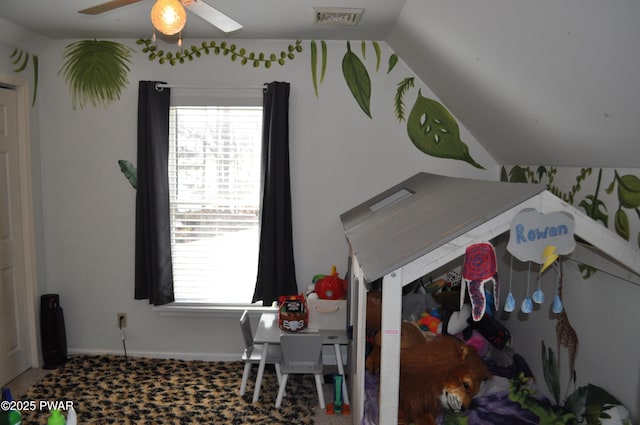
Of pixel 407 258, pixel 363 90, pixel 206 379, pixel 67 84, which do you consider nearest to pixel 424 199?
pixel 407 258

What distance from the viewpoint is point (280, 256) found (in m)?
3.73

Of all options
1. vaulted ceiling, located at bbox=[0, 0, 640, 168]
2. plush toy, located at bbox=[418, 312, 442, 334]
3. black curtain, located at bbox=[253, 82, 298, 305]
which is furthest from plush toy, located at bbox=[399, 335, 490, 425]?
black curtain, located at bbox=[253, 82, 298, 305]

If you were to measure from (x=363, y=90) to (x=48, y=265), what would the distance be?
2583 mm

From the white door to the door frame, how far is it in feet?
0.06

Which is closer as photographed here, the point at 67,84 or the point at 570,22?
the point at 570,22

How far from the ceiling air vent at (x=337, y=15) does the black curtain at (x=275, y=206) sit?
0.62 metres

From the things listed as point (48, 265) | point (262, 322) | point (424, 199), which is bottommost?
point (262, 322)

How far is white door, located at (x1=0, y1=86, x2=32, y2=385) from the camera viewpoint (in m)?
3.51

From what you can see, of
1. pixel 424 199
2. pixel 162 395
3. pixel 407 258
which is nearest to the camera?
pixel 407 258

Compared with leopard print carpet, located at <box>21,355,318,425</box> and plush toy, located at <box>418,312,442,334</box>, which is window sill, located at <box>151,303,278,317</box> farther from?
plush toy, located at <box>418,312,442,334</box>

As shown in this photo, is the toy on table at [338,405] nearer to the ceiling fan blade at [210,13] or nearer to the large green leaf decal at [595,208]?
the large green leaf decal at [595,208]

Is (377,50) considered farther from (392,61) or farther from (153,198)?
(153,198)

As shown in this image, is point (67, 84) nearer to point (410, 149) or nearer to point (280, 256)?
point (280, 256)

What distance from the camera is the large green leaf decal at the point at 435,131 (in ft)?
12.4
